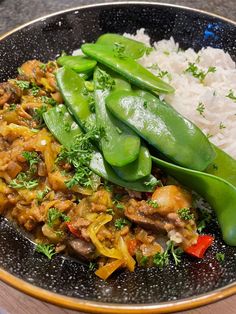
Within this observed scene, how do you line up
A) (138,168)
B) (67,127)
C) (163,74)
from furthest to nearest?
1. (163,74)
2. (67,127)
3. (138,168)

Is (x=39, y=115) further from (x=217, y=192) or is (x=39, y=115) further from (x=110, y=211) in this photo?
(x=217, y=192)

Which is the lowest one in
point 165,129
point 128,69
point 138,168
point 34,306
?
point 34,306

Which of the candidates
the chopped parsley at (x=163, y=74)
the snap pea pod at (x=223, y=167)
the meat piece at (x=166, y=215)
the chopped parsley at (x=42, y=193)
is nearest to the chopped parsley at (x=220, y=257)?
the meat piece at (x=166, y=215)

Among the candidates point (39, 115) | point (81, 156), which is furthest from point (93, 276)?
point (39, 115)

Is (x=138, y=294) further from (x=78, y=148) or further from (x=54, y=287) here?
(x=78, y=148)

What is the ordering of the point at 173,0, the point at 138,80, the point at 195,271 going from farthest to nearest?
the point at 173,0 < the point at 138,80 < the point at 195,271

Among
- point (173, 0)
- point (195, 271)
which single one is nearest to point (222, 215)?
point (195, 271)

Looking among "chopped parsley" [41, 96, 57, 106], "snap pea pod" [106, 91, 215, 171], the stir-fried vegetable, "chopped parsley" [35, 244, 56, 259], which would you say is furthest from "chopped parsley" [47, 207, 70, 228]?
"chopped parsley" [41, 96, 57, 106]

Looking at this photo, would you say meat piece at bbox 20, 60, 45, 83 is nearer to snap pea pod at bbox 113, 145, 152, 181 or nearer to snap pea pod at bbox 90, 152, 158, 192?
snap pea pod at bbox 90, 152, 158, 192
